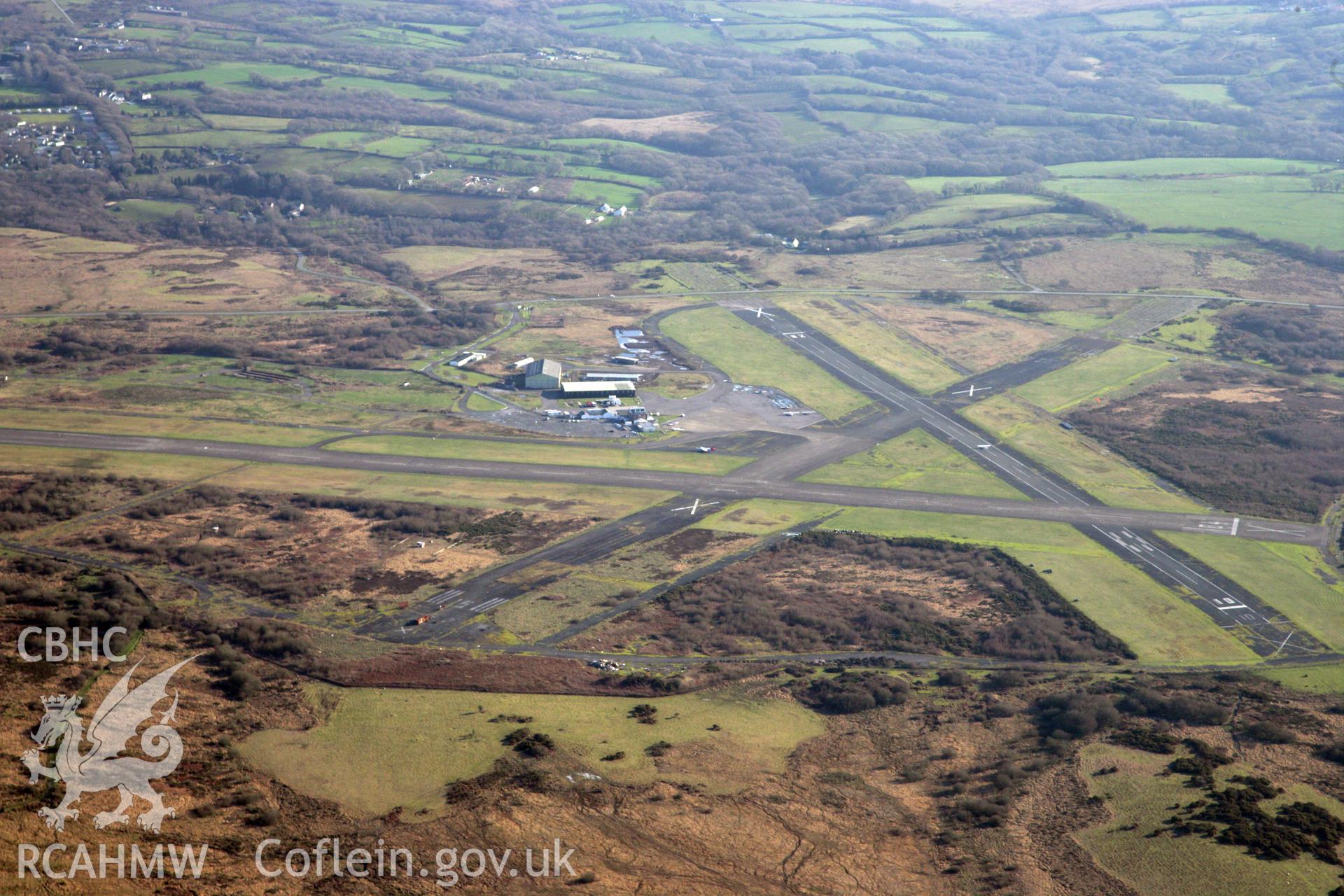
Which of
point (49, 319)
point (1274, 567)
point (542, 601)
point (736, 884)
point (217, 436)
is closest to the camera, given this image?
point (736, 884)

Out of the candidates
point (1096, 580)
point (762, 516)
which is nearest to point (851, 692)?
point (1096, 580)

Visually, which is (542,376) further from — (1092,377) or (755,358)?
(1092,377)

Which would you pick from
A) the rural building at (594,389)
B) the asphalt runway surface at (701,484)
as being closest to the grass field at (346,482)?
the asphalt runway surface at (701,484)

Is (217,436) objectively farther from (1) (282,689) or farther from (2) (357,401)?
(1) (282,689)

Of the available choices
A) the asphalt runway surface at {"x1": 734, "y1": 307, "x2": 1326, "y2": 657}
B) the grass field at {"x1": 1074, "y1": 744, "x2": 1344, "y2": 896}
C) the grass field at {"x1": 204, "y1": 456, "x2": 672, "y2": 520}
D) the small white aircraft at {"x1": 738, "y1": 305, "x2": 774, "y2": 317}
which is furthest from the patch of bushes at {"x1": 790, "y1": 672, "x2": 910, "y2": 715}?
the small white aircraft at {"x1": 738, "y1": 305, "x2": 774, "y2": 317}

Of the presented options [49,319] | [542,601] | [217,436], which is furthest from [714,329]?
[49,319]
